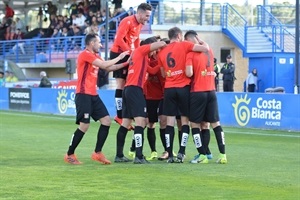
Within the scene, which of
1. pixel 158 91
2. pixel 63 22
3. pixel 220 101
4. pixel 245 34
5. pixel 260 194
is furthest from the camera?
pixel 63 22

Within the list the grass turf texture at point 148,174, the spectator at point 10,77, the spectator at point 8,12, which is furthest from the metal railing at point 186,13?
the grass turf texture at point 148,174

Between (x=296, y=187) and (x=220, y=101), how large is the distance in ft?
44.8

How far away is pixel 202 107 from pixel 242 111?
9.82 meters

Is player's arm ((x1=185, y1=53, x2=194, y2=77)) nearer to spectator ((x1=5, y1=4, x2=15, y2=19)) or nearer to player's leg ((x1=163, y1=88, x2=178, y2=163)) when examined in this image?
player's leg ((x1=163, y1=88, x2=178, y2=163))

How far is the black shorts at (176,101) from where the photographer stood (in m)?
14.6

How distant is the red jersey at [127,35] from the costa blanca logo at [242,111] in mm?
9060

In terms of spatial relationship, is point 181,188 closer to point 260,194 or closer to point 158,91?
point 260,194

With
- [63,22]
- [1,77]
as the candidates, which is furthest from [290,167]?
[63,22]

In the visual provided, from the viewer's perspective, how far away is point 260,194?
36.1 feet

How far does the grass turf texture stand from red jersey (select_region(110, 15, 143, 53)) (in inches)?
77.0

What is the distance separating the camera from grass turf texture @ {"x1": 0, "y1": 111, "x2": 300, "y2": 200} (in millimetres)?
11047

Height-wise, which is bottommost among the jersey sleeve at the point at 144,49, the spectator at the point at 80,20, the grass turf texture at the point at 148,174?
the grass turf texture at the point at 148,174

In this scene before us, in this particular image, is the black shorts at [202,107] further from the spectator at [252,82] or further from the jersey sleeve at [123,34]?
the spectator at [252,82]

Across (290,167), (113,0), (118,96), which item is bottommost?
(290,167)
